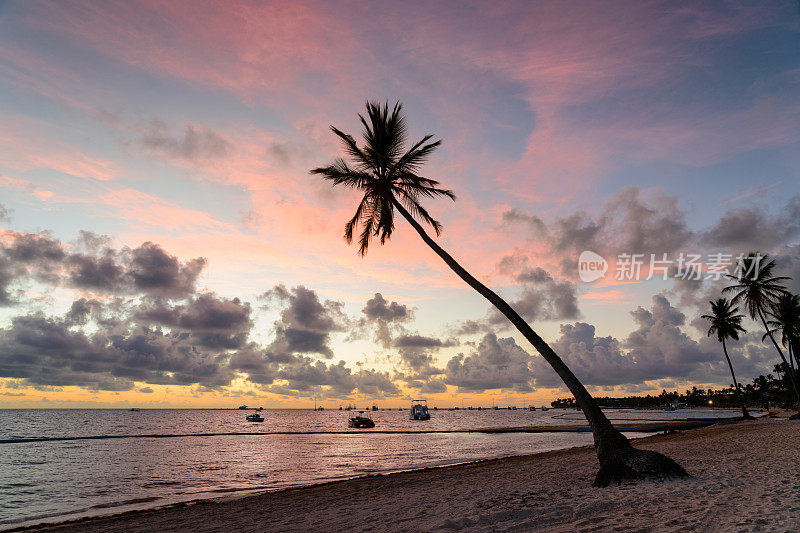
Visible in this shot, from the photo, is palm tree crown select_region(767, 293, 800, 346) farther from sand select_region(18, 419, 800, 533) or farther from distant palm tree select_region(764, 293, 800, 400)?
sand select_region(18, 419, 800, 533)

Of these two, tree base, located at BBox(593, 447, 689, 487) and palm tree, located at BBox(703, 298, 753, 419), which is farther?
palm tree, located at BBox(703, 298, 753, 419)

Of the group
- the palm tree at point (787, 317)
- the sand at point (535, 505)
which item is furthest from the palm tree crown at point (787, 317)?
the sand at point (535, 505)

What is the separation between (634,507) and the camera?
9.68 meters

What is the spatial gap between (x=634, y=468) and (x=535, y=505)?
3.68 metres

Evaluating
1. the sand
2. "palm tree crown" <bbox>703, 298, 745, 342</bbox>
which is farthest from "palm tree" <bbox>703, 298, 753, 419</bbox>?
the sand

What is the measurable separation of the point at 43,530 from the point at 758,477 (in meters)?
22.6

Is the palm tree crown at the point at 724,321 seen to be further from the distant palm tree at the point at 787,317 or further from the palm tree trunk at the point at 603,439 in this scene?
the palm tree trunk at the point at 603,439

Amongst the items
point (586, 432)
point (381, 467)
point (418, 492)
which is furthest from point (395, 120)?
point (586, 432)

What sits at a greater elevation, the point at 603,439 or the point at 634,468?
the point at 603,439

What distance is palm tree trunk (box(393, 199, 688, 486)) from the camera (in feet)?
41.2

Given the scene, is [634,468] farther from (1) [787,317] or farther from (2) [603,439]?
(1) [787,317]


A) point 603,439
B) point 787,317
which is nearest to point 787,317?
point 787,317

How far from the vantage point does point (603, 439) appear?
13.8 meters

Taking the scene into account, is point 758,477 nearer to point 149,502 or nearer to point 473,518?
point 473,518
